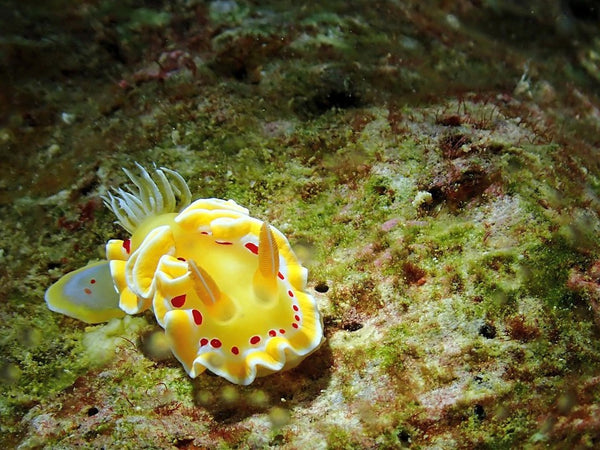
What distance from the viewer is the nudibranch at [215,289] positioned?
248 cm

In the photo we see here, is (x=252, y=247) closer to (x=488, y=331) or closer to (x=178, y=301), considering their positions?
(x=178, y=301)

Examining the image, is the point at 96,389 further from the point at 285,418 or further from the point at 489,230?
the point at 489,230

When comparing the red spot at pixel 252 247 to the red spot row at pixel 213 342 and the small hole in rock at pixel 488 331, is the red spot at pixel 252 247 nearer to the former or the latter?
the red spot row at pixel 213 342

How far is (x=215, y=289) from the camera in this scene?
249cm

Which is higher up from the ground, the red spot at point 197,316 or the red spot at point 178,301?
the red spot at point 197,316

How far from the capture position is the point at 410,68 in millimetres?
4785

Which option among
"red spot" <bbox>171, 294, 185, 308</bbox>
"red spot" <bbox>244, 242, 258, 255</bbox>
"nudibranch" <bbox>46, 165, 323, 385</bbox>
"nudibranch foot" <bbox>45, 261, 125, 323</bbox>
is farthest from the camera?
"nudibranch foot" <bbox>45, 261, 125, 323</bbox>

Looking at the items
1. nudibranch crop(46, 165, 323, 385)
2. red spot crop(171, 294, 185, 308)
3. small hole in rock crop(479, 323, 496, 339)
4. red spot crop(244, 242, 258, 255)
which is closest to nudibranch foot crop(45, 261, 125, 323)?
Answer: nudibranch crop(46, 165, 323, 385)

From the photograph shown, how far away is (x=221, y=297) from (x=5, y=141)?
350 cm

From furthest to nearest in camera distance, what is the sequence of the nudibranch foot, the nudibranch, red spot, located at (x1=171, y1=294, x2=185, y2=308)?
the nudibranch foot → red spot, located at (x1=171, y1=294, x2=185, y2=308) → the nudibranch

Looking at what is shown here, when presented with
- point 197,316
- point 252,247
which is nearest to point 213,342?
point 197,316

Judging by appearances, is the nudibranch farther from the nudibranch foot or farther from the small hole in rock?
the small hole in rock

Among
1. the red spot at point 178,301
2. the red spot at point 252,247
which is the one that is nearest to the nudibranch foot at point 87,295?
the red spot at point 178,301

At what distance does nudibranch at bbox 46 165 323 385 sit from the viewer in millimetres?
2480
